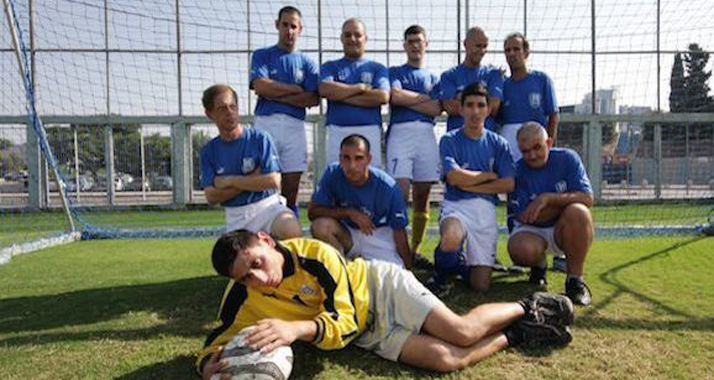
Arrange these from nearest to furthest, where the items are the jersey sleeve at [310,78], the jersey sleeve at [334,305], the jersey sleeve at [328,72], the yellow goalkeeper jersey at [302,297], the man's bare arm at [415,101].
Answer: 1. the jersey sleeve at [334,305]
2. the yellow goalkeeper jersey at [302,297]
3. the jersey sleeve at [328,72]
4. the jersey sleeve at [310,78]
5. the man's bare arm at [415,101]

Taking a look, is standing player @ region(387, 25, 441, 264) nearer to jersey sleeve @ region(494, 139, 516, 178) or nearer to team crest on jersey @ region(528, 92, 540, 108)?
team crest on jersey @ region(528, 92, 540, 108)

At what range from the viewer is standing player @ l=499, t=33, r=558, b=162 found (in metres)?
5.26

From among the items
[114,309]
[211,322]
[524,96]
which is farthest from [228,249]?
[524,96]

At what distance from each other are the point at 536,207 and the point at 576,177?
44cm

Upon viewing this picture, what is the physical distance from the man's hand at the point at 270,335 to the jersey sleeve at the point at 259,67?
3.06 m

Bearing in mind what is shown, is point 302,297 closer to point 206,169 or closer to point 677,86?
point 206,169

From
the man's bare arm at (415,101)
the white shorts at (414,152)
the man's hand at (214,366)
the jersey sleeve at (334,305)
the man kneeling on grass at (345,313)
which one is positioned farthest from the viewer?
the white shorts at (414,152)

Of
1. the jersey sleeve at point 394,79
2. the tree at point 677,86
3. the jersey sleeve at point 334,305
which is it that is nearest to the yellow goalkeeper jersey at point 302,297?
the jersey sleeve at point 334,305

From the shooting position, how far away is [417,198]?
18.5ft

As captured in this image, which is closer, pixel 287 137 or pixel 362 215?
pixel 362 215

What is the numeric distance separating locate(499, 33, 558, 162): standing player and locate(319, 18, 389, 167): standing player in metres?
1.28

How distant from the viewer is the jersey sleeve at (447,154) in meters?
4.43

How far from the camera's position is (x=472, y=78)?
5.31m

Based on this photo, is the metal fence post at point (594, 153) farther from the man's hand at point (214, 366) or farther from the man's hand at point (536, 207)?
the man's hand at point (214, 366)
